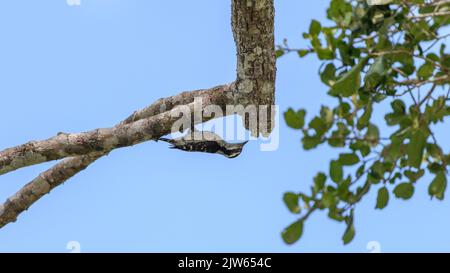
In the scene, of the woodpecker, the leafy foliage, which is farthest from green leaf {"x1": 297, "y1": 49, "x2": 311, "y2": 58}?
the woodpecker

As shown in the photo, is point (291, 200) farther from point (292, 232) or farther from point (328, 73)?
point (328, 73)

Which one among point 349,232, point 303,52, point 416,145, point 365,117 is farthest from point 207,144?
point 416,145

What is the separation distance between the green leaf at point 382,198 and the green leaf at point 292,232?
0.33 meters

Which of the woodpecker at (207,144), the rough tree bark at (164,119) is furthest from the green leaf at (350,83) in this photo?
the woodpecker at (207,144)

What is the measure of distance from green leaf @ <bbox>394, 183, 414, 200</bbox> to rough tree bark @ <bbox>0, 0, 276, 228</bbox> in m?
1.74

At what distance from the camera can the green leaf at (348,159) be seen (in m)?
1.88

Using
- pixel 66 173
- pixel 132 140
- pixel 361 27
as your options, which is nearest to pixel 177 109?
pixel 132 140

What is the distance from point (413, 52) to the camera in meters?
1.99

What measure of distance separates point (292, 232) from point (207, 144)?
95.3 inches

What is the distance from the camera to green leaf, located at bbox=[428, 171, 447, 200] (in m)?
1.91

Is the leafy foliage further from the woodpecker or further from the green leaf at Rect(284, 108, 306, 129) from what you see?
the woodpecker

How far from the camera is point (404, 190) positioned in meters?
1.94
